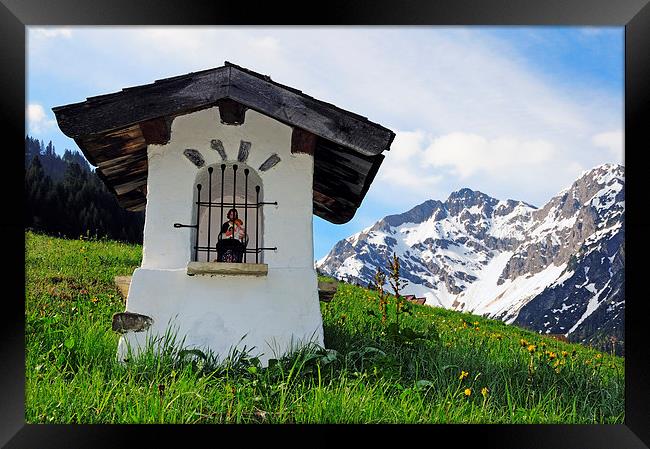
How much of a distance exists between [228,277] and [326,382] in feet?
3.21

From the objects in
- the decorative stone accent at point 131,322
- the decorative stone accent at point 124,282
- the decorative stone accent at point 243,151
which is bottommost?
the decorative stone accent at point 131,322

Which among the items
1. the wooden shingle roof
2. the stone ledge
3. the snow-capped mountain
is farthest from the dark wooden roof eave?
the snow-capped mountain

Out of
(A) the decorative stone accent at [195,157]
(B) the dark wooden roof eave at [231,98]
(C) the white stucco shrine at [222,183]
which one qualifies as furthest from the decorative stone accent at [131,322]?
(B) the dark wooden roof eave at [231,98]

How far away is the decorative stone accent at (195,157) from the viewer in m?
6.03

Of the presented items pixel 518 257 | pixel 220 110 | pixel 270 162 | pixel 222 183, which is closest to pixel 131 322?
pixel 222 183

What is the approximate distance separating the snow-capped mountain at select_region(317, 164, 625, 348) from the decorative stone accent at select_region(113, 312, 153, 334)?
473cm

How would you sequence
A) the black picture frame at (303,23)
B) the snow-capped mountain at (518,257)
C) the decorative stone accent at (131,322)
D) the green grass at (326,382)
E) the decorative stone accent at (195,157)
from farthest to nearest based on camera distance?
1. the snow-capped mountain at (518,257)
2. the decorative stone accent at (195,157)
3. the decorative stone accent at (131,322)
4. the green grass at (326,382)
5. the black picture frame at (303,23)

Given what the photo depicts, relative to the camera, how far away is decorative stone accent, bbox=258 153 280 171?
19.9 feet

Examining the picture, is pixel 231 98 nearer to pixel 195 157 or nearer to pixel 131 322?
pixel 195 157

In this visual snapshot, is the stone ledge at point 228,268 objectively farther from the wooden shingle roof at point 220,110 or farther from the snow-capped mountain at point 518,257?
the snow-capped mountain at point 518,257

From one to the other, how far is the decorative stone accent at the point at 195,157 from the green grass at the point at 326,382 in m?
1.27

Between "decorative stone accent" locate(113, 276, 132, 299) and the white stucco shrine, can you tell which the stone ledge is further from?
"decorative stone accent" locate(113, 276, 132, 299)

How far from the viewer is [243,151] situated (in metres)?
6.05

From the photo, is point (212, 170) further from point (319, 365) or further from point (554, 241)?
point (554, 241)
